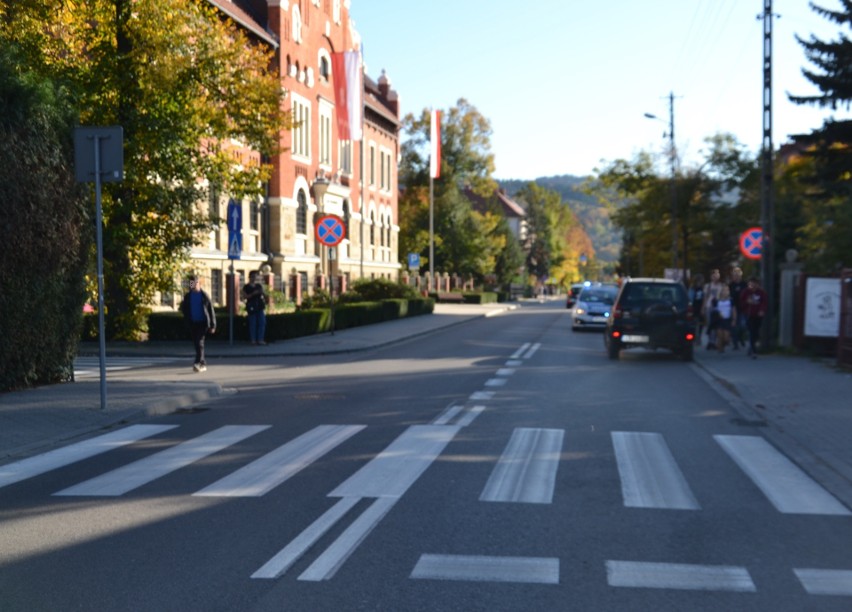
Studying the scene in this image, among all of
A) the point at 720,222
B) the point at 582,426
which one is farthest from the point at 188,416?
the point at 720,222

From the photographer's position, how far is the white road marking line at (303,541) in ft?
18.2

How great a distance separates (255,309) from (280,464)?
52.8 feet

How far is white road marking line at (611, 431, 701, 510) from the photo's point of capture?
750 centimetres

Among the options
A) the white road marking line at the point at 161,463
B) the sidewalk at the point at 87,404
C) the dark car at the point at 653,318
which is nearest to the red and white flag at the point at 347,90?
the sidewalk at the point at 87,404

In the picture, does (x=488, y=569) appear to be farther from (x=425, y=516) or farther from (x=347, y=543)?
(x=425, y=516)

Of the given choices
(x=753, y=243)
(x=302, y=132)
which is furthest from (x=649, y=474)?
(x=302, y=132)

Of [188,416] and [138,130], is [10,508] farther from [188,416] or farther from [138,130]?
[138,130]

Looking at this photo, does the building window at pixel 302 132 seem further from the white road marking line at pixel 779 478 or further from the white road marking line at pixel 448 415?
the white road marking line at pixel 779 478

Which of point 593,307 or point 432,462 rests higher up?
point 593,307

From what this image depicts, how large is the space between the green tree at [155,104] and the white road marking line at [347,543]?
1655 centimetres

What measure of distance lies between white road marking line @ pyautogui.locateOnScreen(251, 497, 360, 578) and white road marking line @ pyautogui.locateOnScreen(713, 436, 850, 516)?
3.11 metres

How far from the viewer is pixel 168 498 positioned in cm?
751

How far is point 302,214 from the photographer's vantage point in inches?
1916

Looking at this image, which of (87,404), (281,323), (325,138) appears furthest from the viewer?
(325,138)
